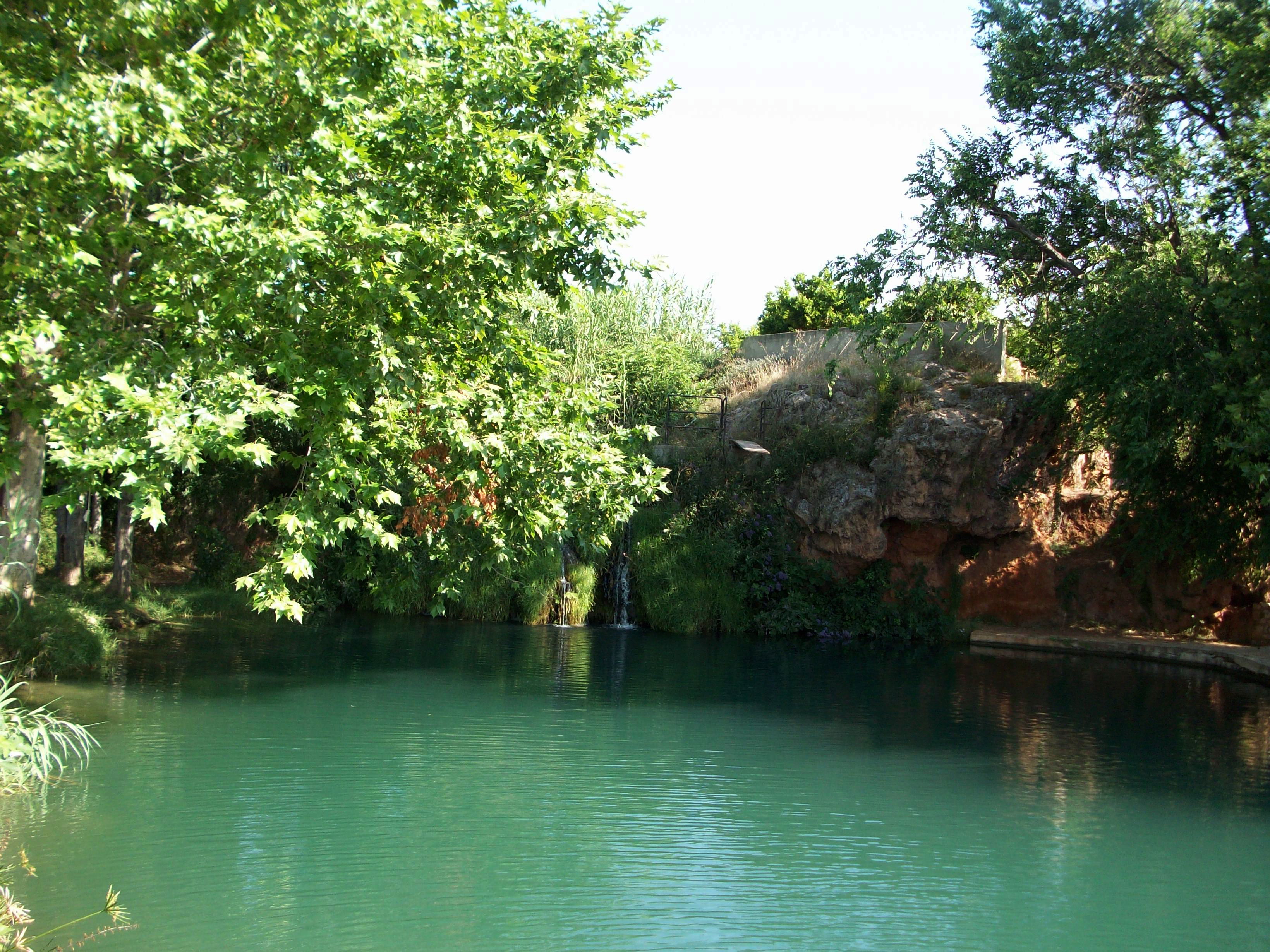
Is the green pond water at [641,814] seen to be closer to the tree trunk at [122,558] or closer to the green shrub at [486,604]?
the tree trunk at [122,558]

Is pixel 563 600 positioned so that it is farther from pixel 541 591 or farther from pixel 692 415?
pixel 692 415

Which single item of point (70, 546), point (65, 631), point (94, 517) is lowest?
point (65, 631)

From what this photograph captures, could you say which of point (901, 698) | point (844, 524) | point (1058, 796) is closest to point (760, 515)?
point (844, 524)

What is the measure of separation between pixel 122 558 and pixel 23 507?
366 inches

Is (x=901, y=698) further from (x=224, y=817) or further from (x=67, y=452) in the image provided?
(x=67, y=452)

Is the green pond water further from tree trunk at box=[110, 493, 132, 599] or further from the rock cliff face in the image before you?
the rock cliff face

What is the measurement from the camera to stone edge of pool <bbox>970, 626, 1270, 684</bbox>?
17391mm

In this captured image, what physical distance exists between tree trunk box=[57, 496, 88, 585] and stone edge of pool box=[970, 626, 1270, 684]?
16638 mm

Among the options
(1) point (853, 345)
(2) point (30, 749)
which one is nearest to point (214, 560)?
(2) point (30, 749)

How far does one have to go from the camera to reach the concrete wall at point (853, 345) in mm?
23594

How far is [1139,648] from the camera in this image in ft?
62.7

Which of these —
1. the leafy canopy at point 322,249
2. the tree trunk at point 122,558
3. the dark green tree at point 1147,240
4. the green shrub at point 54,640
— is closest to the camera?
the leafy canopy at point 322,249

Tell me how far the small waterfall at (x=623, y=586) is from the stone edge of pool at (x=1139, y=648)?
7039 mm

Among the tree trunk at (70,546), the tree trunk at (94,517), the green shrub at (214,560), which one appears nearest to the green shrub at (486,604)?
the green shrub at (214,560)
